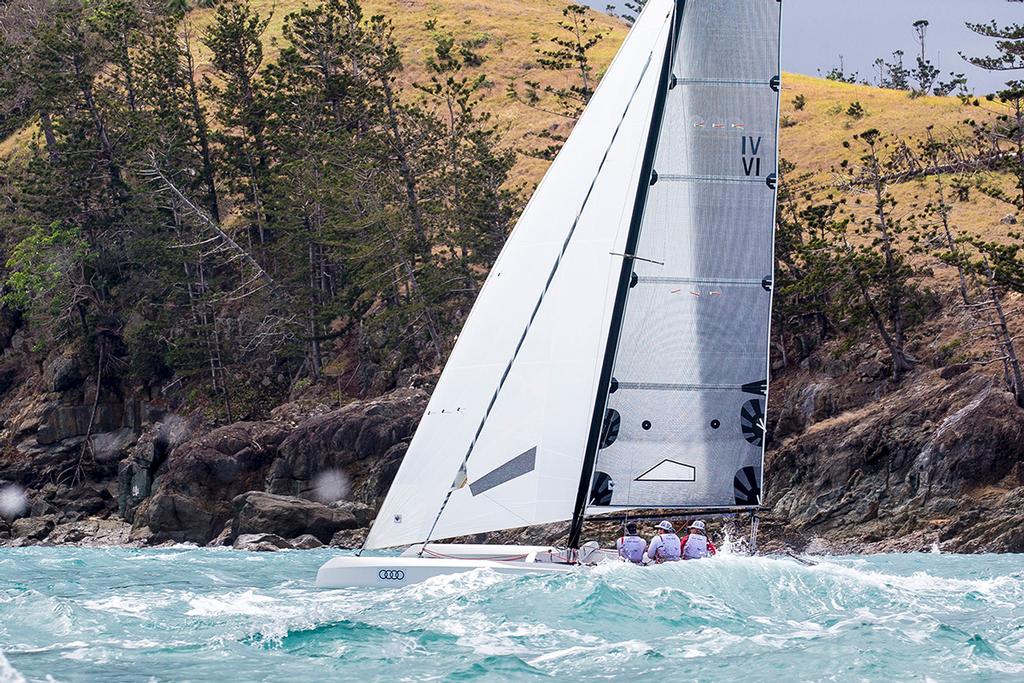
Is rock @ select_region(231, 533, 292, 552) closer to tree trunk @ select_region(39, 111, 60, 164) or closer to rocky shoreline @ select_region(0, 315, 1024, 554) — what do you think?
rocky shoreline @ select_region(0, 315, 1024, 554)

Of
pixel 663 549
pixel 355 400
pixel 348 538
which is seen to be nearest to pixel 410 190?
pixel 355 400

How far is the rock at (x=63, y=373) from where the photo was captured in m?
55.6

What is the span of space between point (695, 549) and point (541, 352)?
3.80 meters

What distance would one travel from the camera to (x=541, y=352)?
771 inches

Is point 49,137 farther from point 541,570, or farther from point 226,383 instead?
point 541,570

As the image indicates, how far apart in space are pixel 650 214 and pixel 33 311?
42847 mm

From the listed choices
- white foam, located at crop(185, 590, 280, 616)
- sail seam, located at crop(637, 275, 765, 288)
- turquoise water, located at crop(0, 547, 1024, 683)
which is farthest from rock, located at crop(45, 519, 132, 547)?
sail seam, located at crop(637, 275, 765, 288)

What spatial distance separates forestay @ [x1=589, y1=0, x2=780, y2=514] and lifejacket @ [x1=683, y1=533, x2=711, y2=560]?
2.73ft

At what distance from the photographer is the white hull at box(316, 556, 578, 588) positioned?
1864 cm

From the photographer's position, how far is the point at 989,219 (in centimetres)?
4916

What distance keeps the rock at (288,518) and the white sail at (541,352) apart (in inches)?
731

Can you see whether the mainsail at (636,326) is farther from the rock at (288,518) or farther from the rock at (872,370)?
the rock at (872,370)

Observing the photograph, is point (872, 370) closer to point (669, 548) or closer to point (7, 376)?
point (669, 548)

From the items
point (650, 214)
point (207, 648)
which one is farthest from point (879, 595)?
point (207, 648)
